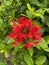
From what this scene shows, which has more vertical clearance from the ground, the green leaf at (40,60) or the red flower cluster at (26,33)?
the red flower cluster at (26,33)

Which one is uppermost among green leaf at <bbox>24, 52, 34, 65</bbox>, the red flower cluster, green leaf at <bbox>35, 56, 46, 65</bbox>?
the red flower cluster

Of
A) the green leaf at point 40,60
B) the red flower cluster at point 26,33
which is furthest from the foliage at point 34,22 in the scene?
the red flower cluster at point 26,33

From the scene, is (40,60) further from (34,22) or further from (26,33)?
(26,33)

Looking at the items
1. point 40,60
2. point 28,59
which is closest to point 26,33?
point 28,59

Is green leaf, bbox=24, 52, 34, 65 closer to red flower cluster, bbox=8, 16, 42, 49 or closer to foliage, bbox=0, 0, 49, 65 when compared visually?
foliage, bbox=0, 0, 49, 65

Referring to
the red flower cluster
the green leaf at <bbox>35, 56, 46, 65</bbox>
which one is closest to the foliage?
Answer: the green leaf at <bbox>35, 56, 46, 65</bbox>

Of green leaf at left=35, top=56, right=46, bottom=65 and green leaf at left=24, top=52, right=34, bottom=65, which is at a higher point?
green leaf at left=24, top=52, right=34, bottom=65

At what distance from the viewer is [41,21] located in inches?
105

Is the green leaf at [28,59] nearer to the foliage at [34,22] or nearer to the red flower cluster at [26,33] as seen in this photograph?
the foliage at [34,22]

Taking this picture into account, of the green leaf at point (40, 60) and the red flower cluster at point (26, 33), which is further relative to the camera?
the green leaf at point (40, 60)

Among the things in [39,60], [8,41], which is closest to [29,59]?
[39,60]

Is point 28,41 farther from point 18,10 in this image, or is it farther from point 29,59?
point 18,10

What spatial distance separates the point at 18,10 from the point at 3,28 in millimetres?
382

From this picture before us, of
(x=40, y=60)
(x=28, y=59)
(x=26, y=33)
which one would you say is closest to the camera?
(x=26, y=33)
